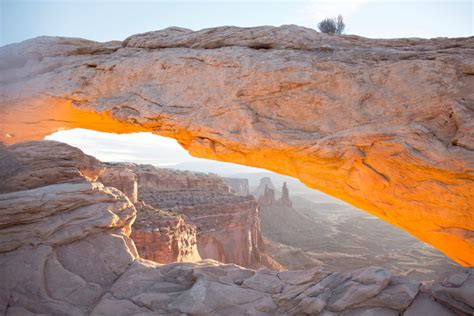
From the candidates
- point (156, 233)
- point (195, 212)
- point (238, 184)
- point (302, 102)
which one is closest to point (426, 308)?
point (302, 102)

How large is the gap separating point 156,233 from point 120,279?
10.8 metres

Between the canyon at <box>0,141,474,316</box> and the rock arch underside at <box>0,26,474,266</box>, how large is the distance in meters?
2.13

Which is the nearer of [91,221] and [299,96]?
[91,221]

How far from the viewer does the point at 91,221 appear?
6.52 meters

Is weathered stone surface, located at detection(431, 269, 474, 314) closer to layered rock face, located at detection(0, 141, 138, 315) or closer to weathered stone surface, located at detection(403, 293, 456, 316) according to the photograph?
weathered stone surface, located at detection(403, 293, 456, 316)

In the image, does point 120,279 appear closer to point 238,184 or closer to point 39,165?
point 39,165

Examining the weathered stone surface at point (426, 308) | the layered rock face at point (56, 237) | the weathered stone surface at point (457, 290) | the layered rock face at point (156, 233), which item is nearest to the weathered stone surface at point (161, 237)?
the layered rock face at point (156, 233)

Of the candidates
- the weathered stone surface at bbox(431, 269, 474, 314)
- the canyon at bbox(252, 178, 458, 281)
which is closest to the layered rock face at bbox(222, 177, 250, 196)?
the canyon at bbox(252, 178, 458, 281)

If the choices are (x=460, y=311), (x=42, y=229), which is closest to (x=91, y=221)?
(x=42, y=229)

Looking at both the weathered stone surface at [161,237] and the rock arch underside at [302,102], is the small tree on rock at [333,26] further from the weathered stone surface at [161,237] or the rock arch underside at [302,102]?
the weathered stone surface at [161,237]

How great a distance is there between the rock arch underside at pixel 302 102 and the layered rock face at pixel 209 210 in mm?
18531

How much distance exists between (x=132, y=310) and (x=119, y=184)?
54.0ft

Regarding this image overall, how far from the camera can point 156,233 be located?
53.5 feet

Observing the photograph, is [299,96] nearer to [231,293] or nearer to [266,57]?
[266,57]
